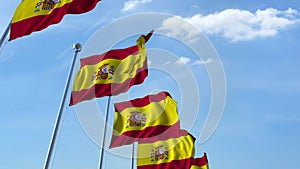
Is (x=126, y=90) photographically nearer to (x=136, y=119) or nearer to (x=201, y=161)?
(x=136, y=119)

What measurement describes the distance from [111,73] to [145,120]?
373cm

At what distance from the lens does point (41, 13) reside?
32.2ft

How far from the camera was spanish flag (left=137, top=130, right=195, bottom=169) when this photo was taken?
18.5m

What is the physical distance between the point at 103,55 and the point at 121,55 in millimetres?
762

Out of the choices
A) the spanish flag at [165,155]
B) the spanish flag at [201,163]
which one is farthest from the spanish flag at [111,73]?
the spanish flag at [201,163]

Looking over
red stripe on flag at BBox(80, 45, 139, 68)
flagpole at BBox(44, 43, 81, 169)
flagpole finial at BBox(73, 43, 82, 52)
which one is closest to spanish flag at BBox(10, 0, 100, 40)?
flagpole at BBox(44, 43, 81, 169)

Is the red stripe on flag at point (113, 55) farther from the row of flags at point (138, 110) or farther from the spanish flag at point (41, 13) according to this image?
the spanish flag at point (41, 13)

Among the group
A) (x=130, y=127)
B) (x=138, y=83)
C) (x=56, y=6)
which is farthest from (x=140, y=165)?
(x=56, y=6)

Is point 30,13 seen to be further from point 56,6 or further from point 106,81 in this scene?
point 106,81

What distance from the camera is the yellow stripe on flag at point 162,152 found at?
18.6 meters

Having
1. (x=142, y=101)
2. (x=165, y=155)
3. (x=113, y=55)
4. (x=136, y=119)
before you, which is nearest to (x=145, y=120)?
(x=136, y=119)

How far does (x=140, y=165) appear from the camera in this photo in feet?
61.2

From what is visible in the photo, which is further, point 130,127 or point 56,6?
point 130,127

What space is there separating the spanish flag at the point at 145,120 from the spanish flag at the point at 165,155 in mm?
510
